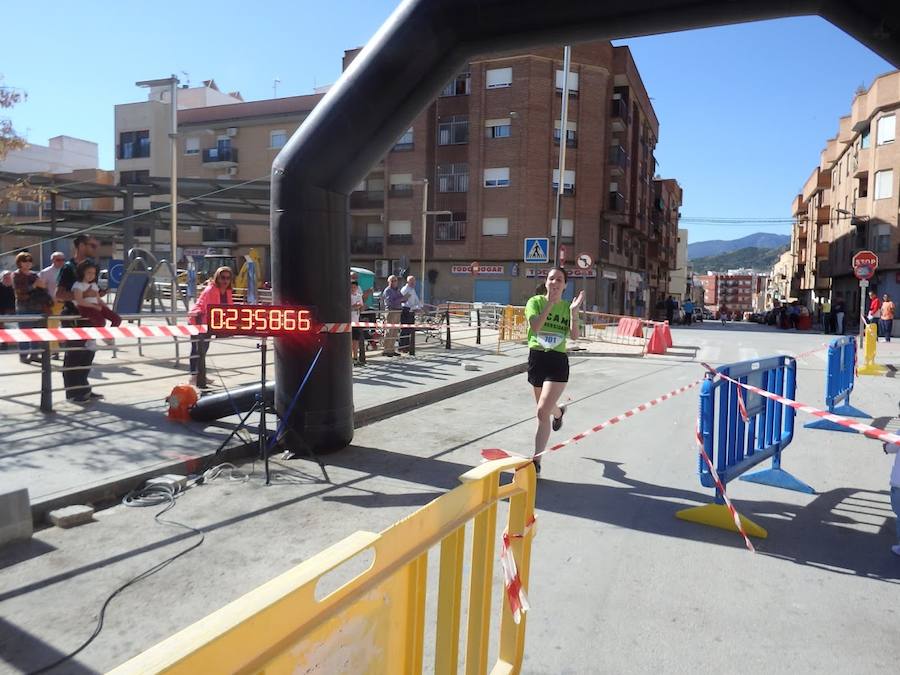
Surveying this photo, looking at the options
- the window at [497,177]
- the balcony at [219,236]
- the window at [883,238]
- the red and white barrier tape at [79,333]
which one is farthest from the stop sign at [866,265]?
the balcony at [219,236]

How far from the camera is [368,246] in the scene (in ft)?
146

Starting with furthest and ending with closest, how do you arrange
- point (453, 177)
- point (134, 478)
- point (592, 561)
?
1. point (453, 177)
2. point (134, 478)
3. point (592, 561)

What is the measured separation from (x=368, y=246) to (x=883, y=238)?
3187cm

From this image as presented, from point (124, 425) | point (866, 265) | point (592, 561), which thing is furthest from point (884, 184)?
point (124, 425)

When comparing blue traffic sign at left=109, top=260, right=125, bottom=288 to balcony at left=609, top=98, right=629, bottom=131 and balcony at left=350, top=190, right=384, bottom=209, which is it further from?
balcony at left=609, top=98, right=629, bottom=131

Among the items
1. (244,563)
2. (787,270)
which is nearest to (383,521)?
(244,563)

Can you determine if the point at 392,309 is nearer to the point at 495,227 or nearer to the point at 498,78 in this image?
the point at 495,227

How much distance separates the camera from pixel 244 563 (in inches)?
158

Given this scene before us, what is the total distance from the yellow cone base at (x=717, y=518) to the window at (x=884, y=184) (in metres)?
43.8

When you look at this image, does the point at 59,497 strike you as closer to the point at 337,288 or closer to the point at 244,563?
the point at 244,563

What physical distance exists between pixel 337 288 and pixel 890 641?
16.5 feet

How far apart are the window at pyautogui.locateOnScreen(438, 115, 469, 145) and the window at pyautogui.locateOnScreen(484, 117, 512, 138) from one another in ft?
4.25

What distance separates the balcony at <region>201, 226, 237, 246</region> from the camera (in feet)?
158

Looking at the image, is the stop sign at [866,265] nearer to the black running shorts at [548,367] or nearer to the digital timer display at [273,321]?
the black running shorts at [548,367]
